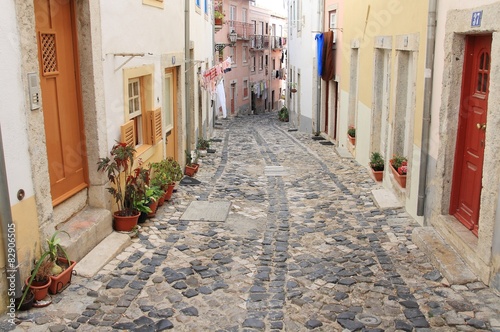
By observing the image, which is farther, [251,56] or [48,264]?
[251,56]

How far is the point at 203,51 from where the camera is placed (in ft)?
55.0

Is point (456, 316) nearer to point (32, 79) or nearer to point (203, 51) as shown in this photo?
point (32, 79)

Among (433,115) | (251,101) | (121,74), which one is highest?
(121,74)

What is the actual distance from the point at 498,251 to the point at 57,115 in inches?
177

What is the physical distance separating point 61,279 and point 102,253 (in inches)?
39.5

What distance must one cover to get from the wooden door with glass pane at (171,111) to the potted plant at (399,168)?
4.33 metres

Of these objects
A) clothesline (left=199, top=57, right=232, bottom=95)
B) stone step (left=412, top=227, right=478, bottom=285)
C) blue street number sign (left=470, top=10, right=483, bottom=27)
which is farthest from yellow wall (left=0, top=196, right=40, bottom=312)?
clothesline (left=199, top=57, right=232, bottom=95)

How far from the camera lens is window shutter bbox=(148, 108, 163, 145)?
8.33 m

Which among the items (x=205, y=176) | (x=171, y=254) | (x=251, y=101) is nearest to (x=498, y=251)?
(x=171, y=254)

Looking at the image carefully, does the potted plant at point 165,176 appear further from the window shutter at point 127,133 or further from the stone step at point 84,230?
the stone step at point 84,230

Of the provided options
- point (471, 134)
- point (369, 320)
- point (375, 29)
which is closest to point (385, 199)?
point (471, 134)

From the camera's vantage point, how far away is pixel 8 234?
4039 mm

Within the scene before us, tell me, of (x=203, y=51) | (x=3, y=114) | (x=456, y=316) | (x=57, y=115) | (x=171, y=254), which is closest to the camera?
(x=3, y=114)

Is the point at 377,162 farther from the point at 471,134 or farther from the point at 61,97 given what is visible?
the point at 61,97
